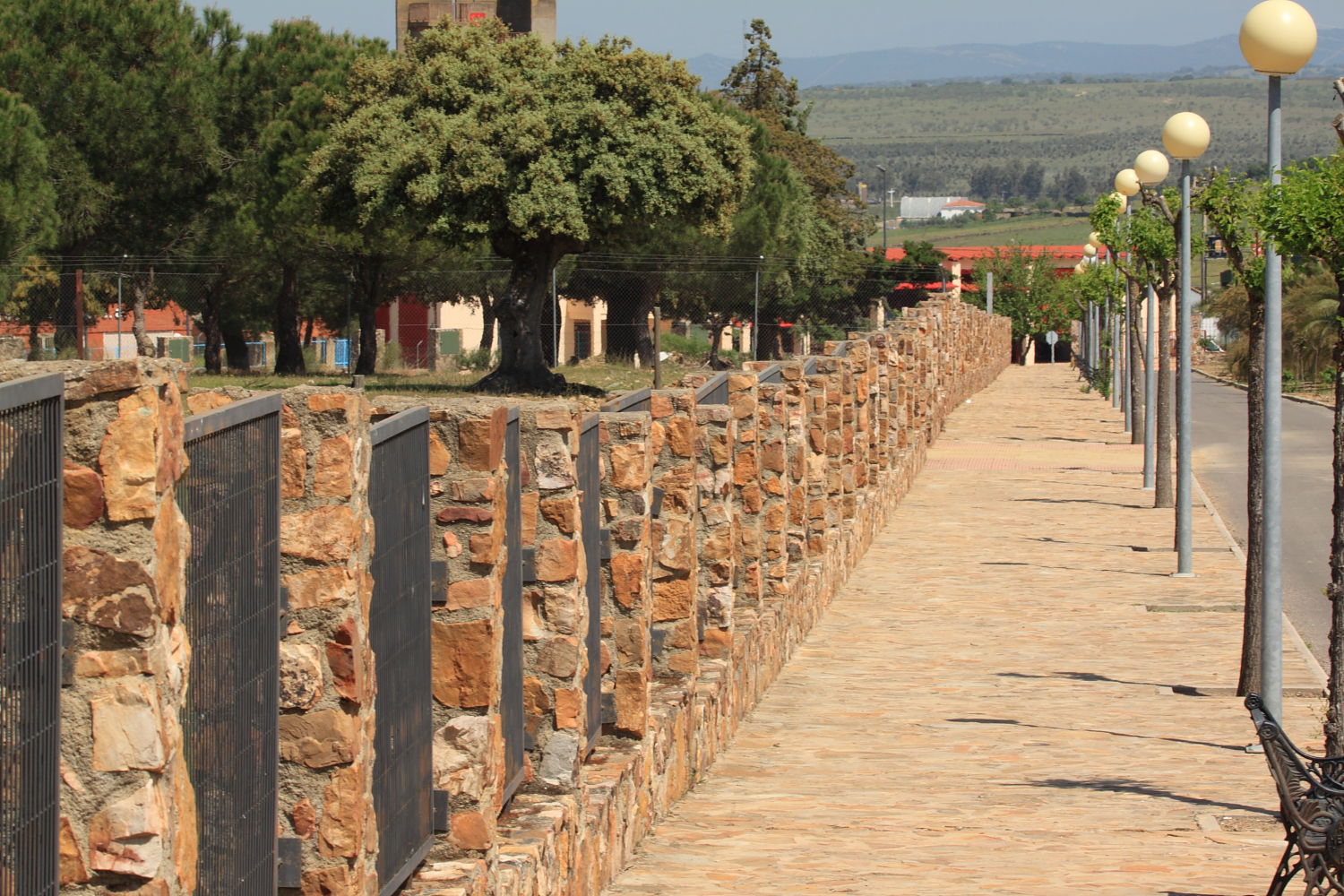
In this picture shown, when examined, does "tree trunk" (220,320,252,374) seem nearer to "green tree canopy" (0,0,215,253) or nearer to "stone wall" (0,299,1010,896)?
"green tree canopy" (0,0,215,253)

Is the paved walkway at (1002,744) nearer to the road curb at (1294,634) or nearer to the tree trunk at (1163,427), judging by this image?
the road curb at (1294,634)

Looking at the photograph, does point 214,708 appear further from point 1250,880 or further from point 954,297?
point 954,297

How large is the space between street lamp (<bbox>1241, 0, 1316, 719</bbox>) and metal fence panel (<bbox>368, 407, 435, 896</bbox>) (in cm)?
559

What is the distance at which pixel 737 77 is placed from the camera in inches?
3039

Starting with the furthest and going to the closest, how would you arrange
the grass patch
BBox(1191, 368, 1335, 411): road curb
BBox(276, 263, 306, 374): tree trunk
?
1. BBox(1191, 368, 1335, 411): road curb
2. BBox(276, 263, 306, 374): tree trunk
3. the grass patch

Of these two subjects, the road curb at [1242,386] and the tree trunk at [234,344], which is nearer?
the tree trunk at [234,344]

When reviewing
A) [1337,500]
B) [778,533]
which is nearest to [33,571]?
[1337,500]

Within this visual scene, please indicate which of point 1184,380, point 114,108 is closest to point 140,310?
point 114,108

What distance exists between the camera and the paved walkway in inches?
308

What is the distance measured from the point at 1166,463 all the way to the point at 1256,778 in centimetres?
1544

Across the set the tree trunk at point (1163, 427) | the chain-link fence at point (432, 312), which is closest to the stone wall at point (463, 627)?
the tree trunk at point (1163, 427)

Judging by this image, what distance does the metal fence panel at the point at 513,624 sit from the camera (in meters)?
6.34

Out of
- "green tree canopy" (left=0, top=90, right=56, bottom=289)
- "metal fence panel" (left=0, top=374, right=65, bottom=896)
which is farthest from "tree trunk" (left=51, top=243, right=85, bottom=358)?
"metal fence panel" (left=0, top=374, right=65, bottom=896)

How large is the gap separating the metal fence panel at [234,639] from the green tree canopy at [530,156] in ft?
111
